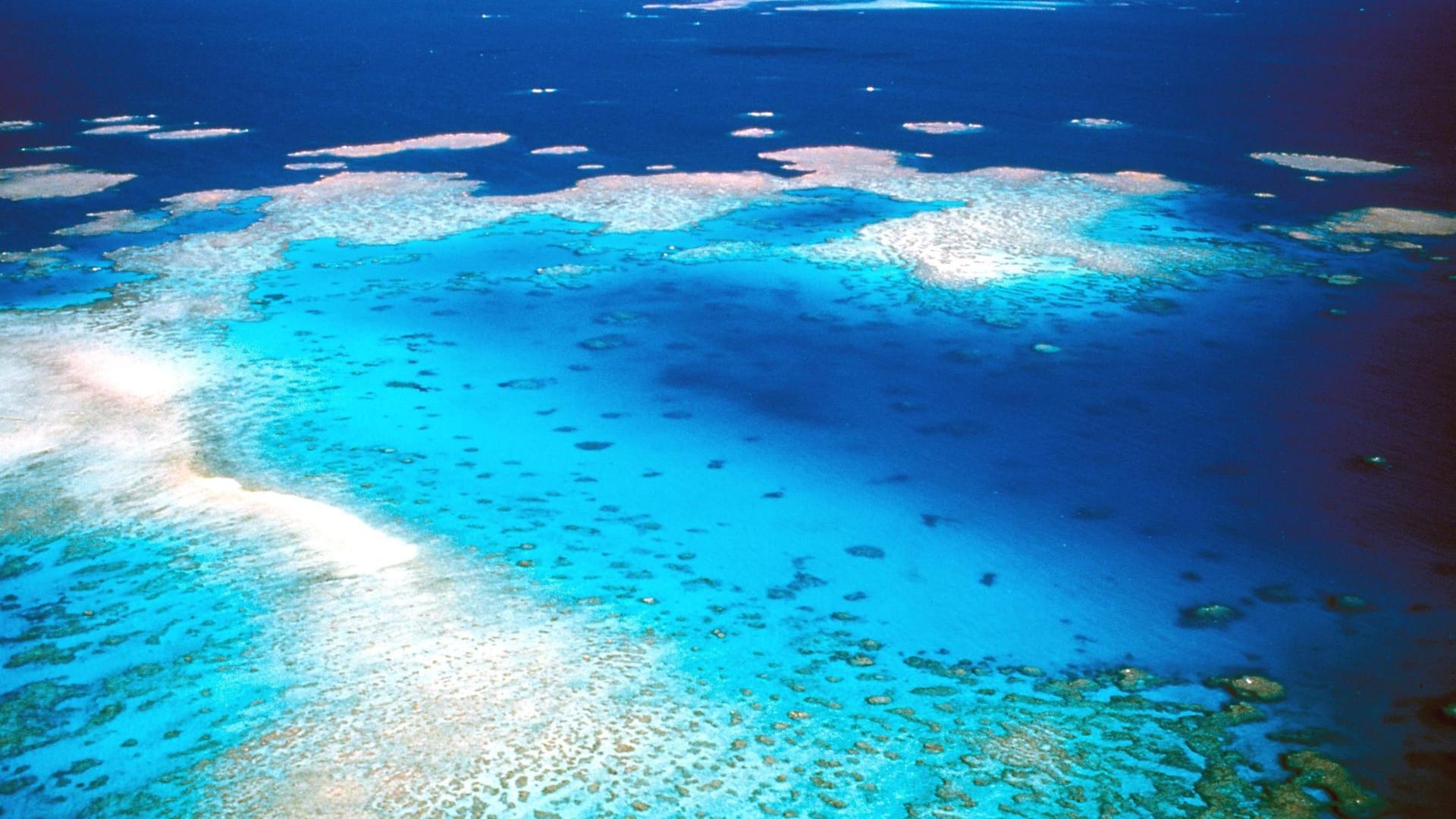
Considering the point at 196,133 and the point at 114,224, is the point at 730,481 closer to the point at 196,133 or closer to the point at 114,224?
the point at 114,224

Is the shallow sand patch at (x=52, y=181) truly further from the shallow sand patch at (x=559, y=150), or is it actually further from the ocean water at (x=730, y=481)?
the shallow sand patch at (x=559, y=150)

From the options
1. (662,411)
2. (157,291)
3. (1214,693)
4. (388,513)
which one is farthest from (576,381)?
(1214,693)

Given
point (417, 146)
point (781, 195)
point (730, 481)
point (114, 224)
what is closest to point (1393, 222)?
point (781, 195)

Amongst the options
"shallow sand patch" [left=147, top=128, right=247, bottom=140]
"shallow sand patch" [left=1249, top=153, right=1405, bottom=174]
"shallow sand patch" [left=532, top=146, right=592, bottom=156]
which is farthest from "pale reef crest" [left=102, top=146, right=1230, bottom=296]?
"shallow sand patch" [left=147, top=128, right=247, bottom=140]

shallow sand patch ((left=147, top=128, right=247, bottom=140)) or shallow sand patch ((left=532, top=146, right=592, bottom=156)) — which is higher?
shallow sand patch ((left=147, top=128, right=247, bottom=140))

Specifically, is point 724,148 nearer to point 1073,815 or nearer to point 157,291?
point 157,291

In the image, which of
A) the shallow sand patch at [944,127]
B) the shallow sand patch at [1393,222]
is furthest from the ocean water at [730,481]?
the shallow sand patch at [944,127]

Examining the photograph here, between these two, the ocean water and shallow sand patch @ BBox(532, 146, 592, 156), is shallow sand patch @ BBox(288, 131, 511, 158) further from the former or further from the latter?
shallow sand patch @ BBox(532, 146, 592, 156)
